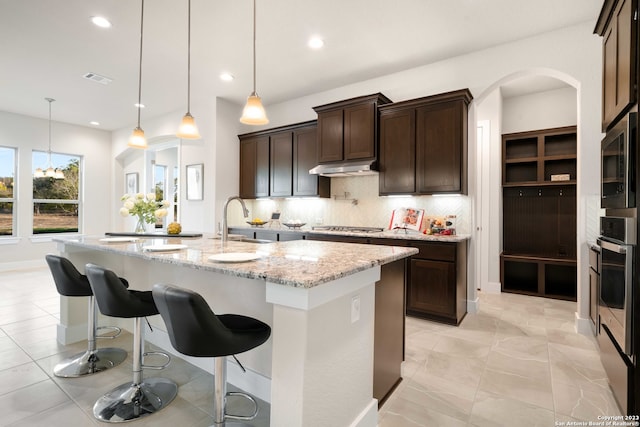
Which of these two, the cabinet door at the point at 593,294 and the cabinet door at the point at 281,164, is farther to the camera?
the cabinet door at the point at 281,164

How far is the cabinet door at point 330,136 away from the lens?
14.6ft

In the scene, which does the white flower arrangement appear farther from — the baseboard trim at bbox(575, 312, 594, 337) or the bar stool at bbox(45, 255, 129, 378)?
the baseboard trim at bbox(575, 312, 594, 337)

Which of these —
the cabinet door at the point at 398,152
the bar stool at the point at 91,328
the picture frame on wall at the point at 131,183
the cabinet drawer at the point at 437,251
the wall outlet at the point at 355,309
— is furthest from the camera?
the picture frame on wall at the point at 131,183

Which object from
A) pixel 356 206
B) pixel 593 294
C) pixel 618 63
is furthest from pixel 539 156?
pixel 618 63

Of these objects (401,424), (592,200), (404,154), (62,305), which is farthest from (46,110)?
(592,200)

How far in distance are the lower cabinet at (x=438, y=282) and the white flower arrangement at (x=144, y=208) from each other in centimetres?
272

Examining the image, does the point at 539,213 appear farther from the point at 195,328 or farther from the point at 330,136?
the point at 195,328

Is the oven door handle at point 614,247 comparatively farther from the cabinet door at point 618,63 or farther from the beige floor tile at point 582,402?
the beige floor tile at point 582,402

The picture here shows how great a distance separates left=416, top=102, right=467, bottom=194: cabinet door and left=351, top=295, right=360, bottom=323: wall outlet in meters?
2.53

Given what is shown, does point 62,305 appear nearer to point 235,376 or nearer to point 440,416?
point 235,376

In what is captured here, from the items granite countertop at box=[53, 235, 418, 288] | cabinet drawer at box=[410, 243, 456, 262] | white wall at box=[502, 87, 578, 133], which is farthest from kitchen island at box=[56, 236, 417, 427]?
white wall at box=[502, 87, 578, 133]

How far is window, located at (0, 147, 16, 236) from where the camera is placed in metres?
6.40

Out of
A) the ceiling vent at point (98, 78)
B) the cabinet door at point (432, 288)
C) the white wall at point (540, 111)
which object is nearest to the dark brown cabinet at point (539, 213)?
the white wall at point (540, 111)

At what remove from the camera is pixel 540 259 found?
455 centimetres
